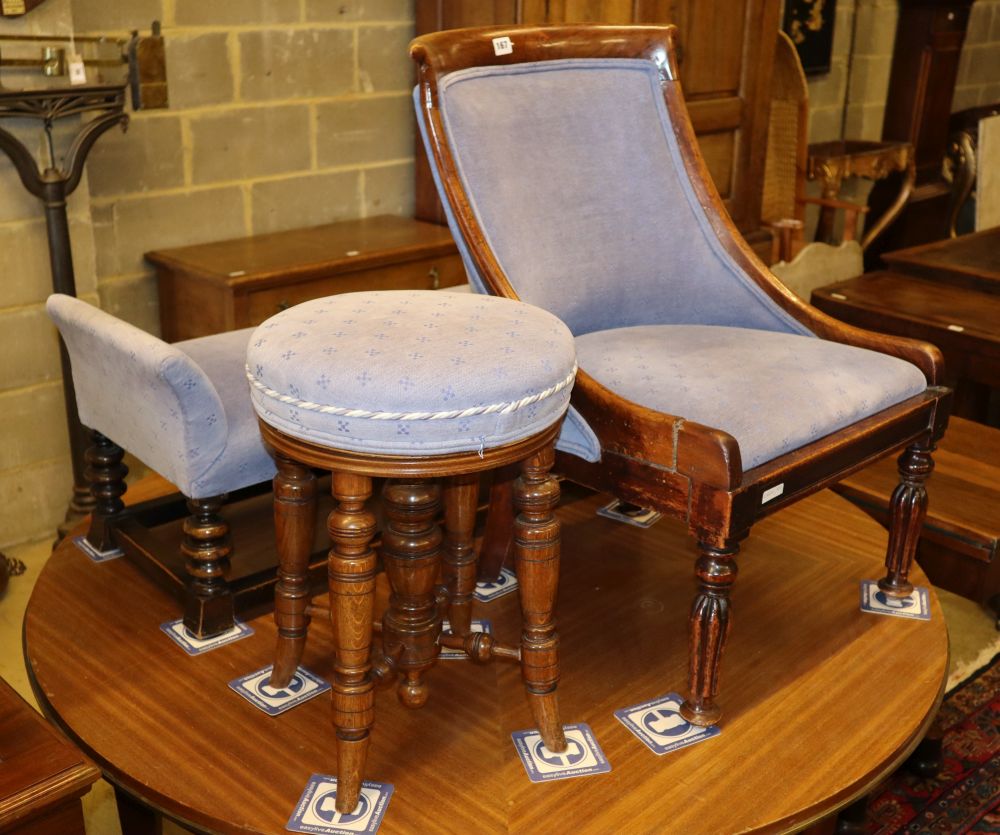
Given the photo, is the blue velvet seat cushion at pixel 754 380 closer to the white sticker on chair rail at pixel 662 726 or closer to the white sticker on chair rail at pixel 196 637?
the white sticker on chair rail at pixel 662 726

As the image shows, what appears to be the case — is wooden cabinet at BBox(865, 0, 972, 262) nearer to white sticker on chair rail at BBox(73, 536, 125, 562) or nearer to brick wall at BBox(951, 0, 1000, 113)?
brick wall at BBox(951, 0, 1000, 113)

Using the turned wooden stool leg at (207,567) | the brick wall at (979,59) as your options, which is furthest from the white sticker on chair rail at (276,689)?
the brick wall at (979,59)

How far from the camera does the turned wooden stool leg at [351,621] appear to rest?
1267 millimetres

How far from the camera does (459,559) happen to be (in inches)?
65.7

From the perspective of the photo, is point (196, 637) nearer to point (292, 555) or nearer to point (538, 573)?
point (292, 555)

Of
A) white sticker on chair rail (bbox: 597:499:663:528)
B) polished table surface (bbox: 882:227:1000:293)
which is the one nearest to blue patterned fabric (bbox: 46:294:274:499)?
white sticker on chair rail (bbox: 597:499:663:528)

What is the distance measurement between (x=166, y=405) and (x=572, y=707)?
2.37 feet

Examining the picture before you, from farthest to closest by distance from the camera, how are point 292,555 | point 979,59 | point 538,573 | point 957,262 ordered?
point 979,59, point 957,262, point 292,555, point 538,573

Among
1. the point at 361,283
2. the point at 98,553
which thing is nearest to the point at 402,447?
the point at 98,553

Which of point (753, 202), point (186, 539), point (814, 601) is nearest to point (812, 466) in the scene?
point (814, 601)

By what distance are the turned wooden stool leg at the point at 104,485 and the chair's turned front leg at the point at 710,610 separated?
100 cm

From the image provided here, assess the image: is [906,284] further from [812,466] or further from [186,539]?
[186,539]

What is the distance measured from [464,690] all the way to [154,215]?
1764 millimetres

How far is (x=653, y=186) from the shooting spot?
2.01 metres
